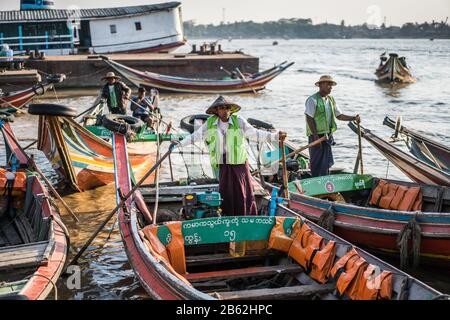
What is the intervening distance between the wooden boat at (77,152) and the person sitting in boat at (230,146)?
3451 mm

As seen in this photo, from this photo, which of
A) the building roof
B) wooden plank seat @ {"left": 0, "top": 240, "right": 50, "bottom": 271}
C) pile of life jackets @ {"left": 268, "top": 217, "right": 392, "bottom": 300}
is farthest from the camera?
the building roof

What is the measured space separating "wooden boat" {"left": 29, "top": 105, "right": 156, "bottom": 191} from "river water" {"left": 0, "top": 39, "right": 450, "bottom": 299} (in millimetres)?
292

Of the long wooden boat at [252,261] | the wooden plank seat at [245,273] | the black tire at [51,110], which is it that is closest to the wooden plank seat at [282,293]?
the long wooden boat at [252,261]

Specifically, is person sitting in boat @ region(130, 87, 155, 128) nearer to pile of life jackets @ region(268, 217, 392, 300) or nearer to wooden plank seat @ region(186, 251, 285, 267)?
wooden plank seat @ region(186, 251, 285, 267)

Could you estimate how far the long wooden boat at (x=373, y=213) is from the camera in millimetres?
6191

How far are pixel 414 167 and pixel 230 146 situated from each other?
3.37m

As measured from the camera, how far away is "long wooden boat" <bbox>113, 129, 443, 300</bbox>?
14.8ft

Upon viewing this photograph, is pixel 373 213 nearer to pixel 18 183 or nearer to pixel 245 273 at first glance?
pixel 245 273

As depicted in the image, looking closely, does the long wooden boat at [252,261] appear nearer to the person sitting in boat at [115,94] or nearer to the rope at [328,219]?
the rope at [328,219]

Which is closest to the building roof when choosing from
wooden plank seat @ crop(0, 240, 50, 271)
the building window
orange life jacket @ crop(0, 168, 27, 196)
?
the building window

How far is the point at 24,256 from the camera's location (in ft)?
17.5

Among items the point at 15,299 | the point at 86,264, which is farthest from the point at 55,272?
the point at 86,264
